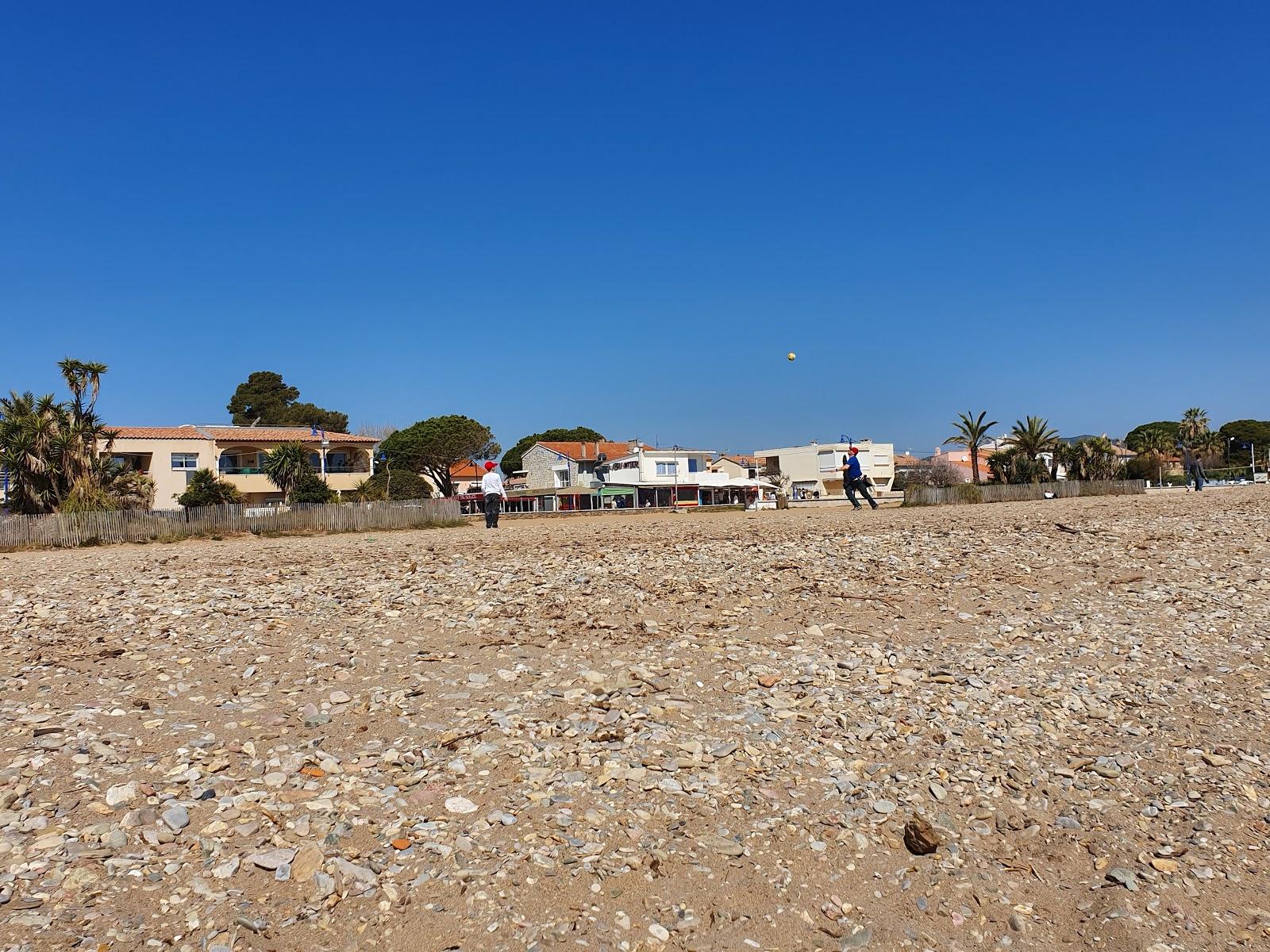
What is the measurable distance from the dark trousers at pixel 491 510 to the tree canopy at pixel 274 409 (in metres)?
74.7

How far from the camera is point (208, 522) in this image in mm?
25531

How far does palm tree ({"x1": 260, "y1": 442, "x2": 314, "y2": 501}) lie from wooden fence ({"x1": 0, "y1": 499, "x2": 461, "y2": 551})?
2585cm

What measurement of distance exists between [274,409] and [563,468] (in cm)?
3682

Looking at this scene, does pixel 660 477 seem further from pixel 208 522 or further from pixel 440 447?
pixel 208 522

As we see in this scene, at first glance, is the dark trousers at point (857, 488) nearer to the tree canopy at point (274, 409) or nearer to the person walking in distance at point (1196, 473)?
the person walking in distance at point (1196, 473)

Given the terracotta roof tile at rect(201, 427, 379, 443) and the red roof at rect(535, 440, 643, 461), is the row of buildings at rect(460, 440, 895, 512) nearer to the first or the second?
the red roof at rect(535, 440, 643, 461)

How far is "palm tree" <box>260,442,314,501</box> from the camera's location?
51.8 metres

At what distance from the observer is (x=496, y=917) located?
4.81 metres

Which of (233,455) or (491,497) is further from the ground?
(233,455)

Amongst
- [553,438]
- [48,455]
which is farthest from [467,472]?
[48,455]

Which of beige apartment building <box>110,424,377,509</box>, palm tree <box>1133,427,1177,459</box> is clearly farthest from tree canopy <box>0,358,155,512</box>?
palm tree <box>1133,427,1177,459</box>

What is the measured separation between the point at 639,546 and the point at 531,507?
212 ft

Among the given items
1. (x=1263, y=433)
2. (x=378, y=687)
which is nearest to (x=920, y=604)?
(x=378, y=687)

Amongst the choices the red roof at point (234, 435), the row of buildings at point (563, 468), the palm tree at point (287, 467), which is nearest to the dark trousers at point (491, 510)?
the row of buildings at point (563, 468)
